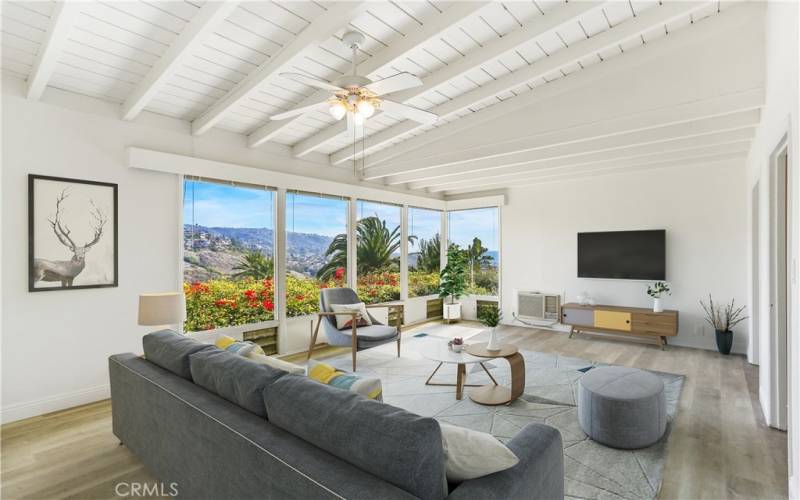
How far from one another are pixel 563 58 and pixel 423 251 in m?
4.57

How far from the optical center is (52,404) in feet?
11.4

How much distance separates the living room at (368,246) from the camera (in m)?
1.97

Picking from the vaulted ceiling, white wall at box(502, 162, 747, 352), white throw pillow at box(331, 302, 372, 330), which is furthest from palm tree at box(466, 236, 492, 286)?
the vaulted ceiling

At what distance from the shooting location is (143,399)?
92.6 inches

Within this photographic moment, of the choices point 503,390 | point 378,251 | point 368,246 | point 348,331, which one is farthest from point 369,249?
point 503,390

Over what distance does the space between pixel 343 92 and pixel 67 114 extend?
266 centimetres

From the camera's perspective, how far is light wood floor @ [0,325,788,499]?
234 cm

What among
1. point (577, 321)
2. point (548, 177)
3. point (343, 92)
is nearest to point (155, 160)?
point (343, 92)

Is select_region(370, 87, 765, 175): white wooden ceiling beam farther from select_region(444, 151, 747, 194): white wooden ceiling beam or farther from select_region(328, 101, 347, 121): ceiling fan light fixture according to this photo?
select_region(328, 101, 347, 121): ceiling fan light fixture

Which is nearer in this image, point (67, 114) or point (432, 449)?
point (432, 449)

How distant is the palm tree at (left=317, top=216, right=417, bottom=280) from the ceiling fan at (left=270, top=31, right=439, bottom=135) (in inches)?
111

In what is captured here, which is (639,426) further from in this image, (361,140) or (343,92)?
(361,140)

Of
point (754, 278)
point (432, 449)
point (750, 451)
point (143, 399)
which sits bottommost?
point (750, 451)

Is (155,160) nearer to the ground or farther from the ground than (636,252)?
farther from the ground
